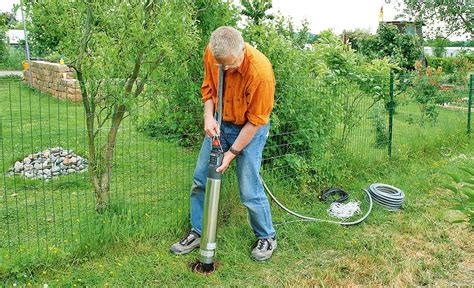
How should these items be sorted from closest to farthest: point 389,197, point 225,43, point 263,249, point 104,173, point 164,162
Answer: point 225,43, point 263,249, point 104,173, point 389,197, point 164,162

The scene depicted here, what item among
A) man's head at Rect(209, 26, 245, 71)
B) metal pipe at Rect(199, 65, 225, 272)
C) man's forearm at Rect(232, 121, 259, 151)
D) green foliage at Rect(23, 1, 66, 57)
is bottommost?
metal pipe at Rect(199, 65, 225, 272)

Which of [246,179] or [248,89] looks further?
[246,179]

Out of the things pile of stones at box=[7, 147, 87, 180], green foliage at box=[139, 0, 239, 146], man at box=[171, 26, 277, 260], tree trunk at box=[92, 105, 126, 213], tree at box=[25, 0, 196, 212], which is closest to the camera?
man at box=[171, 26, 277, 260]

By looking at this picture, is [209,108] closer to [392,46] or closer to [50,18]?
[50,18]

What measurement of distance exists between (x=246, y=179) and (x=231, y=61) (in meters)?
0.98

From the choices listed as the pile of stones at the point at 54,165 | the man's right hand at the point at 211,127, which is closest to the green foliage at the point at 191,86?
the man's right hand at the point at 211,127

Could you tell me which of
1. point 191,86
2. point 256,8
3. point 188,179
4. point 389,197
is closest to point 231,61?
point 191,86

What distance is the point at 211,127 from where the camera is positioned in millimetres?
3439

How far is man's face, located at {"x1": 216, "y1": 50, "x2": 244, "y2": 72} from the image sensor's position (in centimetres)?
309

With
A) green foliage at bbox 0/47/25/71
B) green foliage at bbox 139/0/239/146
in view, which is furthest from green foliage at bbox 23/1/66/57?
green foliage at bbox 0/47/25/71

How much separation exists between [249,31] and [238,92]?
1399 millimetres

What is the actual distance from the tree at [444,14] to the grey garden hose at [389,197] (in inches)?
753

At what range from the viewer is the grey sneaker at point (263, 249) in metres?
3.75

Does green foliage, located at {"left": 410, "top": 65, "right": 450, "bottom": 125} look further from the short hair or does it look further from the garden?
the short hair
